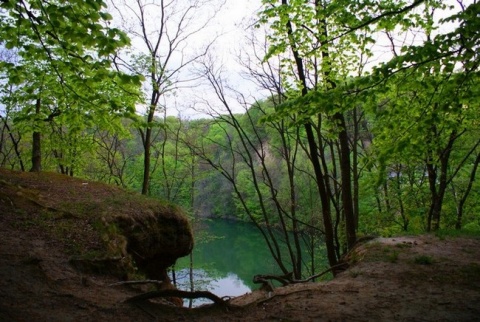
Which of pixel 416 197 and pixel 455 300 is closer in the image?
pixel 455 300

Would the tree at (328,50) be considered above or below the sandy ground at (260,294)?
above

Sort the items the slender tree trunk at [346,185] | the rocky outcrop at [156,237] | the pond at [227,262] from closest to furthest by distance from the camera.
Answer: the rocky outcrop at [156,237]
the slender tree trunk at [346,185]
the pond at [227,262]

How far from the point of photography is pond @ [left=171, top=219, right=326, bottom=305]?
21766 mm

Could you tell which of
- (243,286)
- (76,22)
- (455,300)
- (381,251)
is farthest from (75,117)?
(243,286)

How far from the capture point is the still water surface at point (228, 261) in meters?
21.8

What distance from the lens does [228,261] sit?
32438mm

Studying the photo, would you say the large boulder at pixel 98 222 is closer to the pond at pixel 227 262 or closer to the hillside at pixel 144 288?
the hillside at pixel 144 288

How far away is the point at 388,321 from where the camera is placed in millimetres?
3592

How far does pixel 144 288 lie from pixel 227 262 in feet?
91.2

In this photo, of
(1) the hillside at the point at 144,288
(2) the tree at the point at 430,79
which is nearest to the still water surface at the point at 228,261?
(1) the hillside at the point at 144,288

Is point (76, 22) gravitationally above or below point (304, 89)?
below

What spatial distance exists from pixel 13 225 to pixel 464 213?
17.3 meters

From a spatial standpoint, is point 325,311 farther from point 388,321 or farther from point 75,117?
point 75,117

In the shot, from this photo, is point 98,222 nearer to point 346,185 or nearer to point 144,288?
point 144,288
